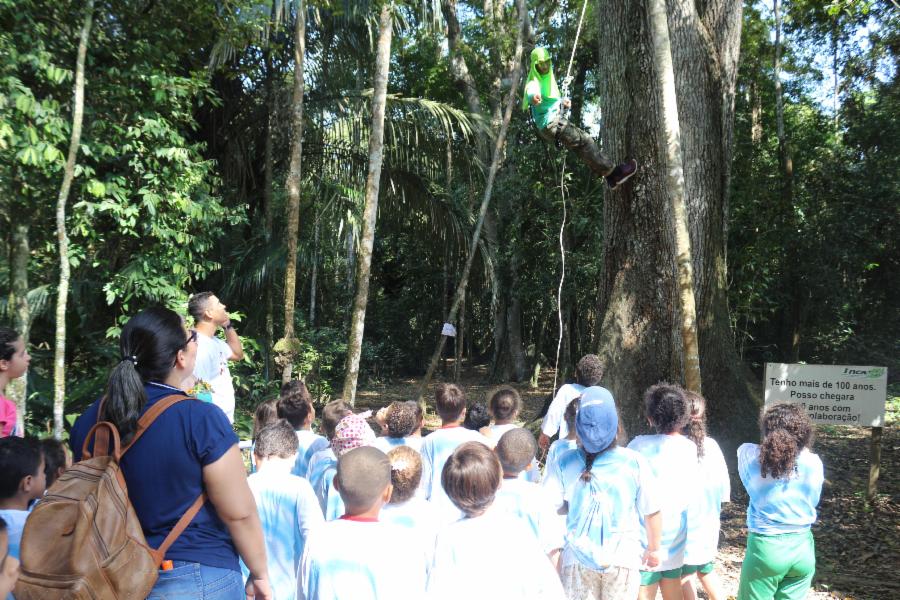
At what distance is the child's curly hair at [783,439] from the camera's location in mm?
3525

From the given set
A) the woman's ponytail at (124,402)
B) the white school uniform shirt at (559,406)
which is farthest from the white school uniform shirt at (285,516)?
the white school uniform shirt at (559,406)

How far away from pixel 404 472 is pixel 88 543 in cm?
129

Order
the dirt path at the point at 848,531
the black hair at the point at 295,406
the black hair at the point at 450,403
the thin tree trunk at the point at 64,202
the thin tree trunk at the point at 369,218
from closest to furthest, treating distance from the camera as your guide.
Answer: the black hair at the point at 295,406
the black hair at the point at 450,403
the dirt path at the point at 848,531
the thin tree trunk at the point at 64,202
the thin tree trunk at the point at 369,218

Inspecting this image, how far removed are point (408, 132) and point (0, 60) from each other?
642 centimetres

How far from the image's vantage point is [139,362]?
2369 millimetres

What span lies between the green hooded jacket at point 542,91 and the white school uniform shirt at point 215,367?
2909 mm

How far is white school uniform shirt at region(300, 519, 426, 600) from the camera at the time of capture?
2.48 m

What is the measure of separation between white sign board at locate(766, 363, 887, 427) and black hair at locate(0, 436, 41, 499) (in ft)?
19.4

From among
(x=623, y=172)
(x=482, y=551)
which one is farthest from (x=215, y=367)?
(x=623, y=172)

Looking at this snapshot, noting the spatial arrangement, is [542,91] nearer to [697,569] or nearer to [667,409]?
[667,409]

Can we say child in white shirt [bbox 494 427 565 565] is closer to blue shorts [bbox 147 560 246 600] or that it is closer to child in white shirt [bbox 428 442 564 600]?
child in white shirt [bbox 428 442 564 600]

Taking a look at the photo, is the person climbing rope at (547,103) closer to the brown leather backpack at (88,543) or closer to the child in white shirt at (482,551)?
the child in white shirt at (482,551)

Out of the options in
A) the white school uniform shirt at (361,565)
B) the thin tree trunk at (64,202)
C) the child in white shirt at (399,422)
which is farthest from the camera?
the thin tree trunk at (64,202)

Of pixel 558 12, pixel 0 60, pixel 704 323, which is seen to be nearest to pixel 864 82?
pixel 558 12
